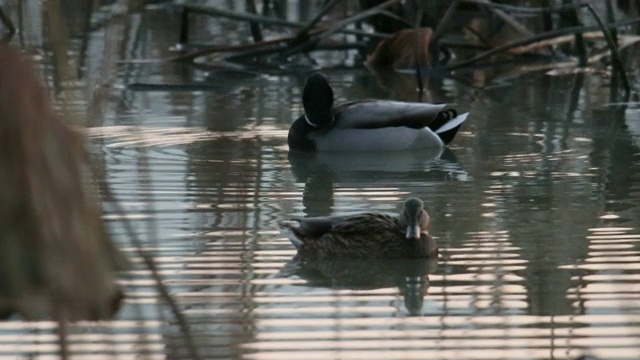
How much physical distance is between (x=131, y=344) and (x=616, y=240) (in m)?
2.77

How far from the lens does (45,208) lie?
3.27 metres

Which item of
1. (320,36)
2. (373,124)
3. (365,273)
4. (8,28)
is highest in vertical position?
(8,28)

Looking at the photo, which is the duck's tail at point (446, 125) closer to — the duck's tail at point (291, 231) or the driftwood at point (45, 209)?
the duck's tail at point (291, 231)

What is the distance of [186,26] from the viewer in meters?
15.8

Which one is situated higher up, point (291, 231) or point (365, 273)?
point (291, 231)

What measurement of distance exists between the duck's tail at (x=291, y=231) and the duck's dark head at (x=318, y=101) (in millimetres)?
3781

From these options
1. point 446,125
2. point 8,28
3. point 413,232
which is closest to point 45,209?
point 413,232

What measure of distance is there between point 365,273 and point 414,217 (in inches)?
15.8

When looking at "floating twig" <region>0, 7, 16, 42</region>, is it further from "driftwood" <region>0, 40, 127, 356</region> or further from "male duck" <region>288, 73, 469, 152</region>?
"male duck" <region>288, 73, 469, 152</region>

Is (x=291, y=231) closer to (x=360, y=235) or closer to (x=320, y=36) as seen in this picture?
(x=360, y=235)

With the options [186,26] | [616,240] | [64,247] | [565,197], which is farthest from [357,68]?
[64,247]

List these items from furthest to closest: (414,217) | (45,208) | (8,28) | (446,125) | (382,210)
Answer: (446,125) < (382,210) < (8,28) < (414,217) < (45,208)

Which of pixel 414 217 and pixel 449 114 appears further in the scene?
pixel 449 114

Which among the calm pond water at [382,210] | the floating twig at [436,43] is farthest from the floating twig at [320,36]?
the calm pond water at [382,210]
